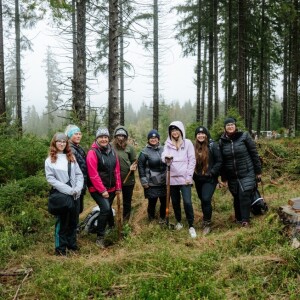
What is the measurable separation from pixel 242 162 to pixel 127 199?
2.64 m

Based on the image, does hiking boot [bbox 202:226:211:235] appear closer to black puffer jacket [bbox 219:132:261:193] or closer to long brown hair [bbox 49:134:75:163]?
black puffer jacket [bbox 219:132:261:193]

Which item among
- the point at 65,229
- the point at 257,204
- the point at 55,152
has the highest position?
the point at 55,152

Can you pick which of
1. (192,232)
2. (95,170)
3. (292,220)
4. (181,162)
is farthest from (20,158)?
(292,220)

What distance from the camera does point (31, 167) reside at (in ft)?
29.3

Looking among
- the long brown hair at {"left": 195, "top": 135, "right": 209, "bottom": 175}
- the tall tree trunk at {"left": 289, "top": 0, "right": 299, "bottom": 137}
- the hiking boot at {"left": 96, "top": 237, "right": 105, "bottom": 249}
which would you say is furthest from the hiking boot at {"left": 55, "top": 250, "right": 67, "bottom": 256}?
the tall tree trunk at {"left": 289, "top": 0, "right": 299, "bottom": 137}

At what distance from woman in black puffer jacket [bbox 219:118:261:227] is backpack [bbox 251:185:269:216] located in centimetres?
37

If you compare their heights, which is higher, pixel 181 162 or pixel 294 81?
pixel 294 81

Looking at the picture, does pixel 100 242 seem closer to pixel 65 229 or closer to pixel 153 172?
pixel 65 229

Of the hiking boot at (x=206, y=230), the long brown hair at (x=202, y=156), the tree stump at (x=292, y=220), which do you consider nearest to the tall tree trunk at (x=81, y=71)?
the long brown hair at (x=202, y=156)

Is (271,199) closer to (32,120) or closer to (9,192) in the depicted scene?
(9,192)

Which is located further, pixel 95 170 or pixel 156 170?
pixel 156 170

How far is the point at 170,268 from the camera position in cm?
429

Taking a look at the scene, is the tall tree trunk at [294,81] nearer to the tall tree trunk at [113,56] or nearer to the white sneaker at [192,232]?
the tall tree trunk at [113,56]

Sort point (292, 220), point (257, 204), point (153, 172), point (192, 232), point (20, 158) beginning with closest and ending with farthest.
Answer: point (292, 220), point (192, 232), point (257, 204), point (153, 172), point (20, 158)
